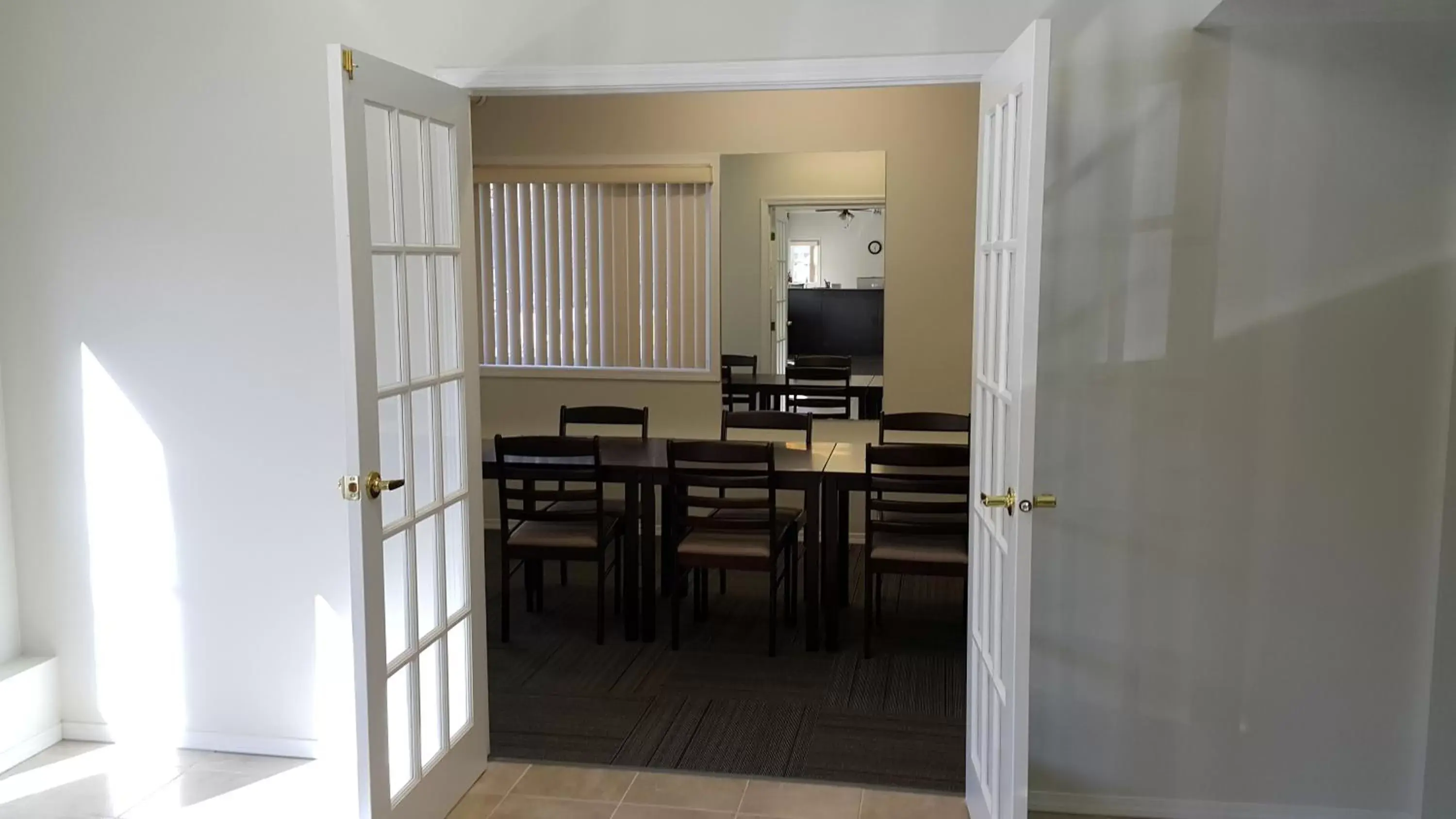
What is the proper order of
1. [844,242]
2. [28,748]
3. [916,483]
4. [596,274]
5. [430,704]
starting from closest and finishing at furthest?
[430,704] → [28,748] → [916,483] → [844,242] → [596,274]

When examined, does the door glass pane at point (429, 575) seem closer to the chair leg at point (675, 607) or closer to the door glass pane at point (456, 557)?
the door glass pane at point (456, 557)

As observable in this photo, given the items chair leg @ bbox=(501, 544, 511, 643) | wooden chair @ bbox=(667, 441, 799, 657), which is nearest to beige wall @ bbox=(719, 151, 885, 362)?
wooden chair @ bbox=(667, 441, 799, 657)

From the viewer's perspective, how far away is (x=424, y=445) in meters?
2.87

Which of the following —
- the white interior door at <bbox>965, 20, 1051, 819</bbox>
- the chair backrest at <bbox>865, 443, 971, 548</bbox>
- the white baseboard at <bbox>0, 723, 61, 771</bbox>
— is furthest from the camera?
the chair backrest at <bbox>865, 443, 971, 548</bbox>

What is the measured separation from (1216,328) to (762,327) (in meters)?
3.43

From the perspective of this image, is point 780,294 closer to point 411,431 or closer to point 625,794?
point 625,794

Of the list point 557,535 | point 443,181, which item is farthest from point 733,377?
point 443,181

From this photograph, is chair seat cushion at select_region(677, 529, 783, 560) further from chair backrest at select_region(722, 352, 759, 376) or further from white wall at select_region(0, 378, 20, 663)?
white wall at select_region(0, 378, 20, 663)

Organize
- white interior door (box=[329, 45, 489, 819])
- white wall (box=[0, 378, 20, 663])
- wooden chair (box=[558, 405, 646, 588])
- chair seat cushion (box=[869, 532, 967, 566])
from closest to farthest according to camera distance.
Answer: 1. white interior door (box=[329, 45, 489, 819])
2. white wall (box=[0, 378, 20, 663])
3. chair seat cushion (box=[869, 532, 967, 566])
4. wooden chair (box=[558, 405, 646, 588])

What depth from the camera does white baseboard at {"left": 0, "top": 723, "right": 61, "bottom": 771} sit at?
3.39 metres

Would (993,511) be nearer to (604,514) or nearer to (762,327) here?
(604,514)

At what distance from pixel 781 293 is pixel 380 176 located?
3433 mm

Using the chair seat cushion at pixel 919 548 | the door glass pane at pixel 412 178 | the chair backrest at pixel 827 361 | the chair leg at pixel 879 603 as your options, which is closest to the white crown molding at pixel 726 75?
the door glass pane at pixel 412 178

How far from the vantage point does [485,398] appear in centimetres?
650
